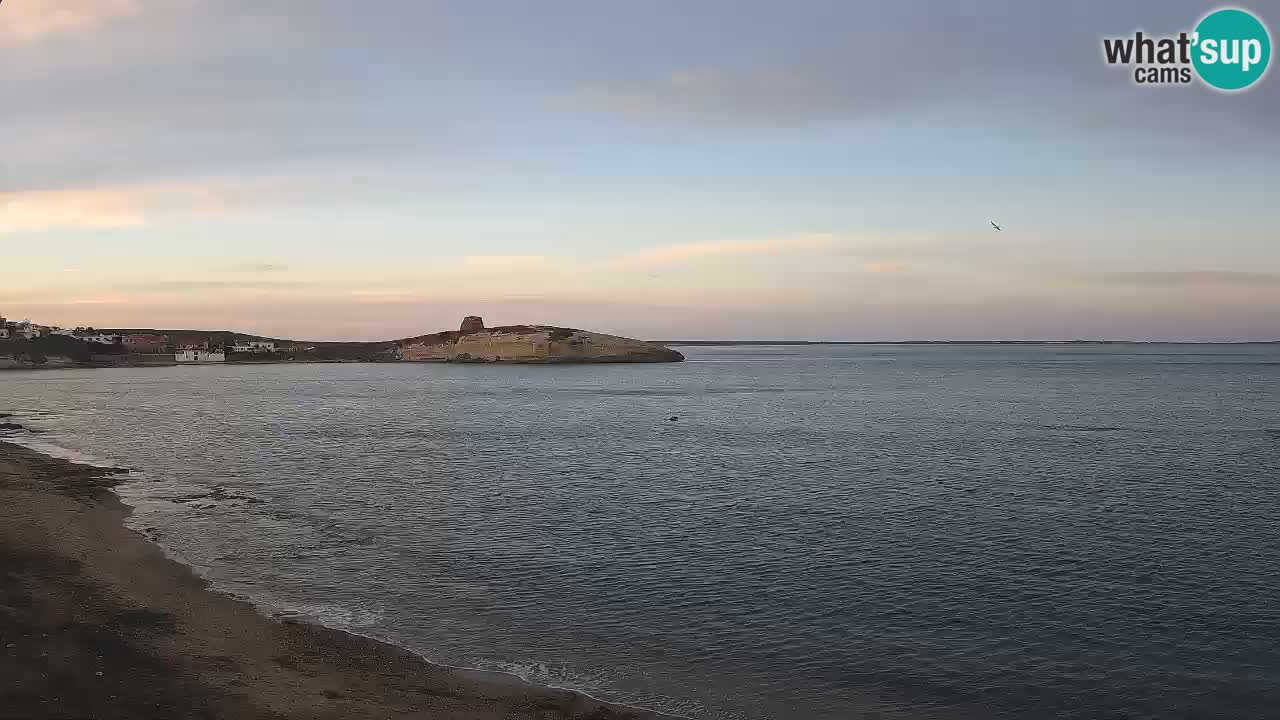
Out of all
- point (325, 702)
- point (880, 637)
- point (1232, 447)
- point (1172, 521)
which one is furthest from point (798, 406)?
point (325, 702)

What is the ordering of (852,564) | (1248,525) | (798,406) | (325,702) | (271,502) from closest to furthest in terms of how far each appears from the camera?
(325,702), (852,564), (1248,525), (271,502), (798,406)

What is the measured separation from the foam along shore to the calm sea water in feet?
4.12

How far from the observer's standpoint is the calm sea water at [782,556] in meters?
17.0

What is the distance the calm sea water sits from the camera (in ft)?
55.9

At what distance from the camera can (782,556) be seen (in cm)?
2639

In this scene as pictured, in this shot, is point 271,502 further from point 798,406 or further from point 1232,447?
point 798,406

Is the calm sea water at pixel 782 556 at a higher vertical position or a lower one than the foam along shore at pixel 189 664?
lower

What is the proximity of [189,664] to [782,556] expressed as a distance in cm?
1617

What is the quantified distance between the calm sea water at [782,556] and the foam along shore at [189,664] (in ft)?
4.12

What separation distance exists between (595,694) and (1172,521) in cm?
2429

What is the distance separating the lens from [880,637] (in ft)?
62.7

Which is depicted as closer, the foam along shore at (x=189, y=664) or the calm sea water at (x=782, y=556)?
the foam along shore at (x=189, y=664)

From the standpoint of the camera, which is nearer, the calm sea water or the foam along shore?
the foam along shore

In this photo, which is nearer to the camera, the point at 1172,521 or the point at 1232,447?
the point at 1172,521
